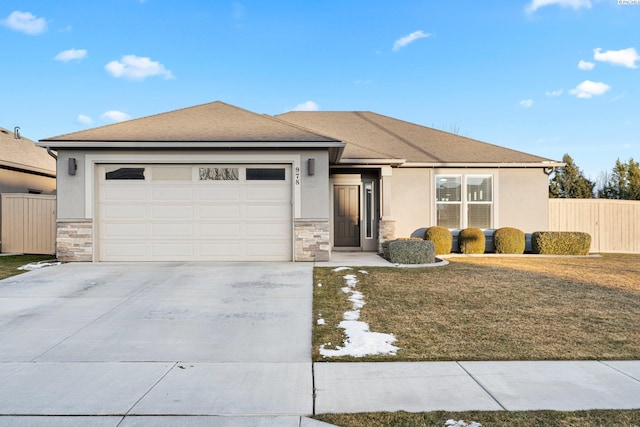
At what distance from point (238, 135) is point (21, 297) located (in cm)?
582

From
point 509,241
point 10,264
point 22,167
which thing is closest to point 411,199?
point 509,241

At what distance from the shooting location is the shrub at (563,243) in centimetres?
1307

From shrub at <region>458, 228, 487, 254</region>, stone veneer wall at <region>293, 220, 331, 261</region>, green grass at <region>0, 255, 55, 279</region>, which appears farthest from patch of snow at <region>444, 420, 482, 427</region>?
shrub at <region>458, 228, 487, 254</region>

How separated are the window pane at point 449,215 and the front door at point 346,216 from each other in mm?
2953

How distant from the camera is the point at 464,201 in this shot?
46.2 feet

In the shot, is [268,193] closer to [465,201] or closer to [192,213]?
[192,213]

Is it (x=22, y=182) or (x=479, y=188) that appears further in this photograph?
(x=22, y=182)

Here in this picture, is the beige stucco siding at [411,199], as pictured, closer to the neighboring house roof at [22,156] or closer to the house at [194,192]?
the house at [194,192]

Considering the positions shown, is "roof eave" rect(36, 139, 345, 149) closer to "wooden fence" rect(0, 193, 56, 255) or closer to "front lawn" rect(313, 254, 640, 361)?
"front lawn" rect(313, 254, 640, 361)

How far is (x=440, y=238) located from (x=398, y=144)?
399 centimetres

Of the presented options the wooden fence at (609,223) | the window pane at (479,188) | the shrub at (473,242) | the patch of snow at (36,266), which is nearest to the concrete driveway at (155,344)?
the patch of snow at (36,266)

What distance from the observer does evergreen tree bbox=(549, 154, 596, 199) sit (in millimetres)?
23203

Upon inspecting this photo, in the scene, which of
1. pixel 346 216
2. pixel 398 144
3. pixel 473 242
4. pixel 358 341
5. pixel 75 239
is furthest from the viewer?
pixel 398 144

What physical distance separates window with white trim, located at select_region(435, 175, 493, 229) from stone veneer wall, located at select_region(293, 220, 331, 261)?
5.27 m
